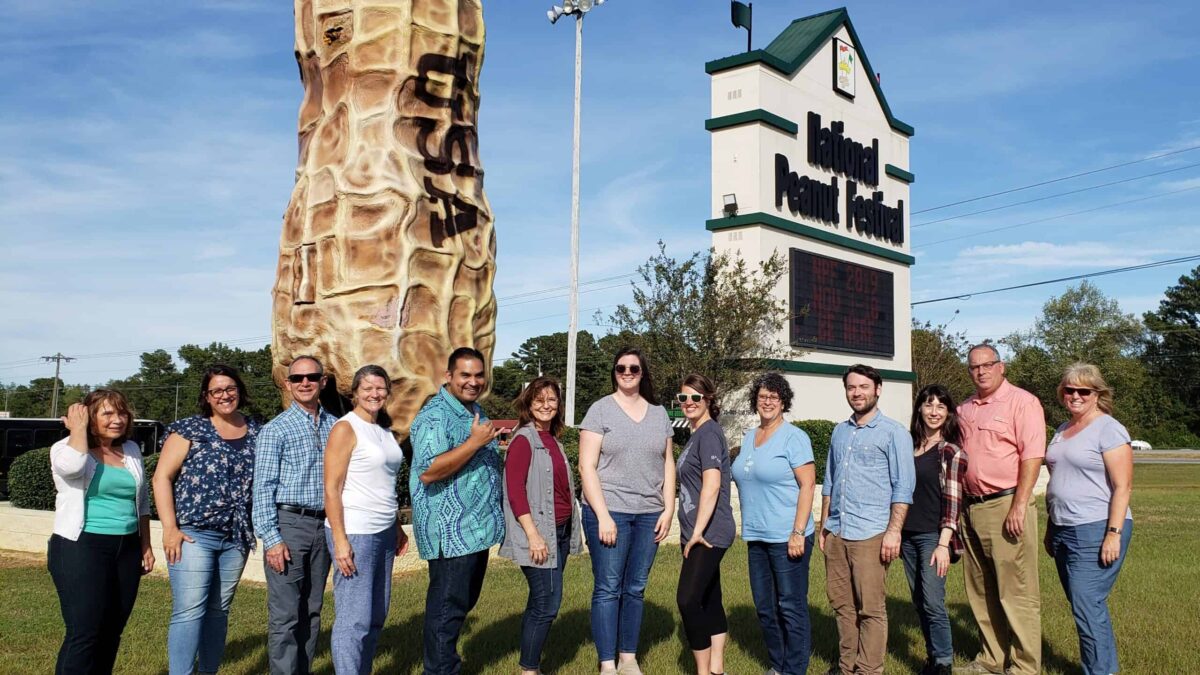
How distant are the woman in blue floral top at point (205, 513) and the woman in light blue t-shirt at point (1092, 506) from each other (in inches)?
167

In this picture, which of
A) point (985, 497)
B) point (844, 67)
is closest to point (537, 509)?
point (985, 497)

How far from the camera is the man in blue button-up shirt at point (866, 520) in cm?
520

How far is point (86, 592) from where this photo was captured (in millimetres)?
4523

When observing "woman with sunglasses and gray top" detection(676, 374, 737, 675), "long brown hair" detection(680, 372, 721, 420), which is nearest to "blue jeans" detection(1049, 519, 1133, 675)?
"woman with sunglasses and gray top" detection(676, 374, 737, 675)

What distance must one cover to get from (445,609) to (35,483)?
9.96m

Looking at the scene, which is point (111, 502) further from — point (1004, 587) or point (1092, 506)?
point (1092, 506)

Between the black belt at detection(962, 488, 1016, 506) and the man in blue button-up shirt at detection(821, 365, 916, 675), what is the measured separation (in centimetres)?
71

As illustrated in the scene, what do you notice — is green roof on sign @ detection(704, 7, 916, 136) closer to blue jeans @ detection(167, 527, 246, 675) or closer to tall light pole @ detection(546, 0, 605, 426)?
tall light pole @ detection(546, 0, 605, 426)

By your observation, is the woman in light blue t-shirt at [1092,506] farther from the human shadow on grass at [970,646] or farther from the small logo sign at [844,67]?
the small logo sign at [844,67]

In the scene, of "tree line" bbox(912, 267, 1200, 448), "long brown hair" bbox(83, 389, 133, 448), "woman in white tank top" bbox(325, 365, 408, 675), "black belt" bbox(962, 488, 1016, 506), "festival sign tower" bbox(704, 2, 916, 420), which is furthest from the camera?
"tree line" bbox(912, 267, 1200, 448)

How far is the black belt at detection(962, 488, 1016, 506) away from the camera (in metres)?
5.60

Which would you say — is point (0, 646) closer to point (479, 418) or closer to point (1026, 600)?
point (479, 418)

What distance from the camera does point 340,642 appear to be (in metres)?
4.60

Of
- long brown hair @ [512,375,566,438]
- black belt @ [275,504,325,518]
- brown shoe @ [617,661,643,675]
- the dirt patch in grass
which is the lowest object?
the dirt patch in grass
